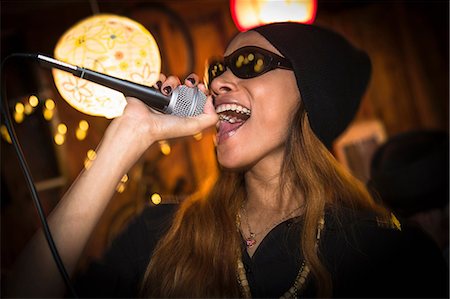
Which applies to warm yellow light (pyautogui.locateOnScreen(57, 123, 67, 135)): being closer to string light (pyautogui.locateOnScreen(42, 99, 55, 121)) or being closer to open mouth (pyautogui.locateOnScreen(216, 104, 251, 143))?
string light (pyautogui.locateOnScreen(42, 99, 55, 121))

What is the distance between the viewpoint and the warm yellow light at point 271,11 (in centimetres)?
285

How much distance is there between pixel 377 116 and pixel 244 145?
362 centimetres

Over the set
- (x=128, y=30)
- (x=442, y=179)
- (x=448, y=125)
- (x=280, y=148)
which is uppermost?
(x=128, y=30)

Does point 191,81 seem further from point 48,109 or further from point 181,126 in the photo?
point 48,109

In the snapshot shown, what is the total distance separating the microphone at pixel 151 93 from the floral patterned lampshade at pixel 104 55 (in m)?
0.32

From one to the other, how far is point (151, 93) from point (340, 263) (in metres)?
0.86

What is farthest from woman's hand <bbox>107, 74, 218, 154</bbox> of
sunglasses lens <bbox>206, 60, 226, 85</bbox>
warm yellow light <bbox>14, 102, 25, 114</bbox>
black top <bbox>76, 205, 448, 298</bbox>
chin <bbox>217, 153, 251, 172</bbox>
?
warm yellow light <bbox>14, 102, 25, 114</bbox>

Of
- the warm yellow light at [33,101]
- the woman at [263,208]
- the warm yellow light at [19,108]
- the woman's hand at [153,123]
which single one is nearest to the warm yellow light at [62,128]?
the warm yellow light at [33,101]

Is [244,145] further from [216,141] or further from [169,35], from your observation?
[169,35]

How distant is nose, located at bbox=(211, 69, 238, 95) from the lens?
177cm

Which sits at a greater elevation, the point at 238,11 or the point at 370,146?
the point at 238,11

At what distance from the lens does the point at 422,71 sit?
4.92m

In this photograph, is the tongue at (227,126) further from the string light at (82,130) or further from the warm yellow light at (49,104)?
the warm yellow light at (49,104)

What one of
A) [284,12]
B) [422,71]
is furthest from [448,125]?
[284,12]
